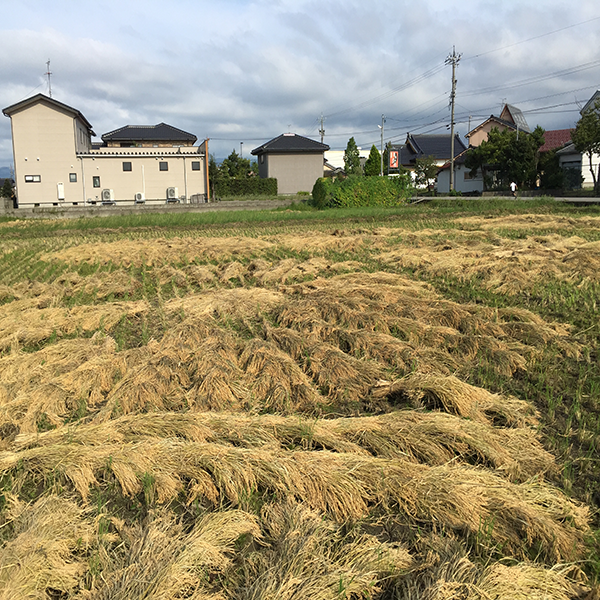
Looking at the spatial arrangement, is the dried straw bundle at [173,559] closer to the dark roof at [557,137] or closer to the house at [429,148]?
the dark roof at [557,137]

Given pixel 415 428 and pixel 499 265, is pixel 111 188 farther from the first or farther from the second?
pixel 415 428

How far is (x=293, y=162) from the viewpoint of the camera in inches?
1650

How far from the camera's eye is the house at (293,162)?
41.3 meters

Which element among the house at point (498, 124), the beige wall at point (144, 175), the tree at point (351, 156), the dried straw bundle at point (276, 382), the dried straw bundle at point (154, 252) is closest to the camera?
the dried straw bundle at point (276, 382)

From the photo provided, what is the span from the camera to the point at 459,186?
156 feet

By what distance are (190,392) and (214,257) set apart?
8.04 m

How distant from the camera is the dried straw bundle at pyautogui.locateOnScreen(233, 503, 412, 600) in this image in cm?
192

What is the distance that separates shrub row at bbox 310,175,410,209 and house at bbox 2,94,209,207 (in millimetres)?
8891

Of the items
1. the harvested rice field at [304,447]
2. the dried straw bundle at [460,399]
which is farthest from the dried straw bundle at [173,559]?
the dried straw bundle at [460,399]

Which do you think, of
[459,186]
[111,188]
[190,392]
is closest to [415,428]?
[190,392]

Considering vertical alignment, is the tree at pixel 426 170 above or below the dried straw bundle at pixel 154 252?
above

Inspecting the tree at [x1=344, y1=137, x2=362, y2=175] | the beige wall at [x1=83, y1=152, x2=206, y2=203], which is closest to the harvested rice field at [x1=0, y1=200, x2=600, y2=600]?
the beige wall at [x1=83, y1=152, x2=206, y2=203]

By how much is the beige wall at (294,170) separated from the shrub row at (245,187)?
1795 mm

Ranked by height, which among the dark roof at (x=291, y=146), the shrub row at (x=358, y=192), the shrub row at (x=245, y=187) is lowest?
the shrub row at (x=358, y=192)
